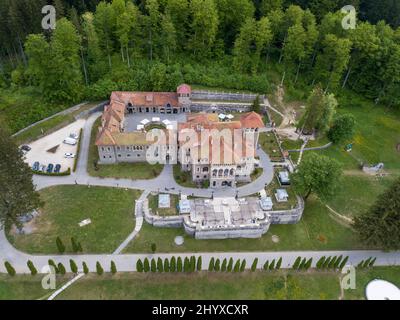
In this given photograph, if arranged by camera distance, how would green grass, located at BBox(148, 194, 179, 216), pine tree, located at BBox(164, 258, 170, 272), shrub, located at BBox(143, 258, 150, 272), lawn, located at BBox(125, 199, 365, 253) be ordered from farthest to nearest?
1. green grass, located at BBox(148, 194, 179, 216)
2. lawn, located at BBox(125, 199, 365, 253)
3. pine tree, located at BBox(164, 258, 170, 272)
4. shrub, located at BBox(143, 258, 150, 272)

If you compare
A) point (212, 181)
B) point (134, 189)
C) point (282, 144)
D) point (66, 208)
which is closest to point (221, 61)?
point (282, 144)

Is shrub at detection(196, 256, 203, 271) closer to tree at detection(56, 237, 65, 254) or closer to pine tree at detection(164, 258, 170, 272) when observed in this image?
pine tree at detection(164, 258, 170, 272)

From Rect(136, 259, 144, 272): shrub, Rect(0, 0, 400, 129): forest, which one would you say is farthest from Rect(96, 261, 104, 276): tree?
Rect(0, 0, 400, 129): forest

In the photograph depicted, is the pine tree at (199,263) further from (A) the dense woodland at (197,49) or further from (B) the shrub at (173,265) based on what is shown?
(A) the dense woodland at (197,49)

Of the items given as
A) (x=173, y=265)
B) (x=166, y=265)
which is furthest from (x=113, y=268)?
(x=173, y=265)

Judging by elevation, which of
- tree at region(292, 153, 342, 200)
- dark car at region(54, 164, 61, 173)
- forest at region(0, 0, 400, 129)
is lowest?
dark car at region(54, 164, 61, 173)

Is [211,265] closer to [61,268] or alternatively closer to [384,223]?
[61,268]
